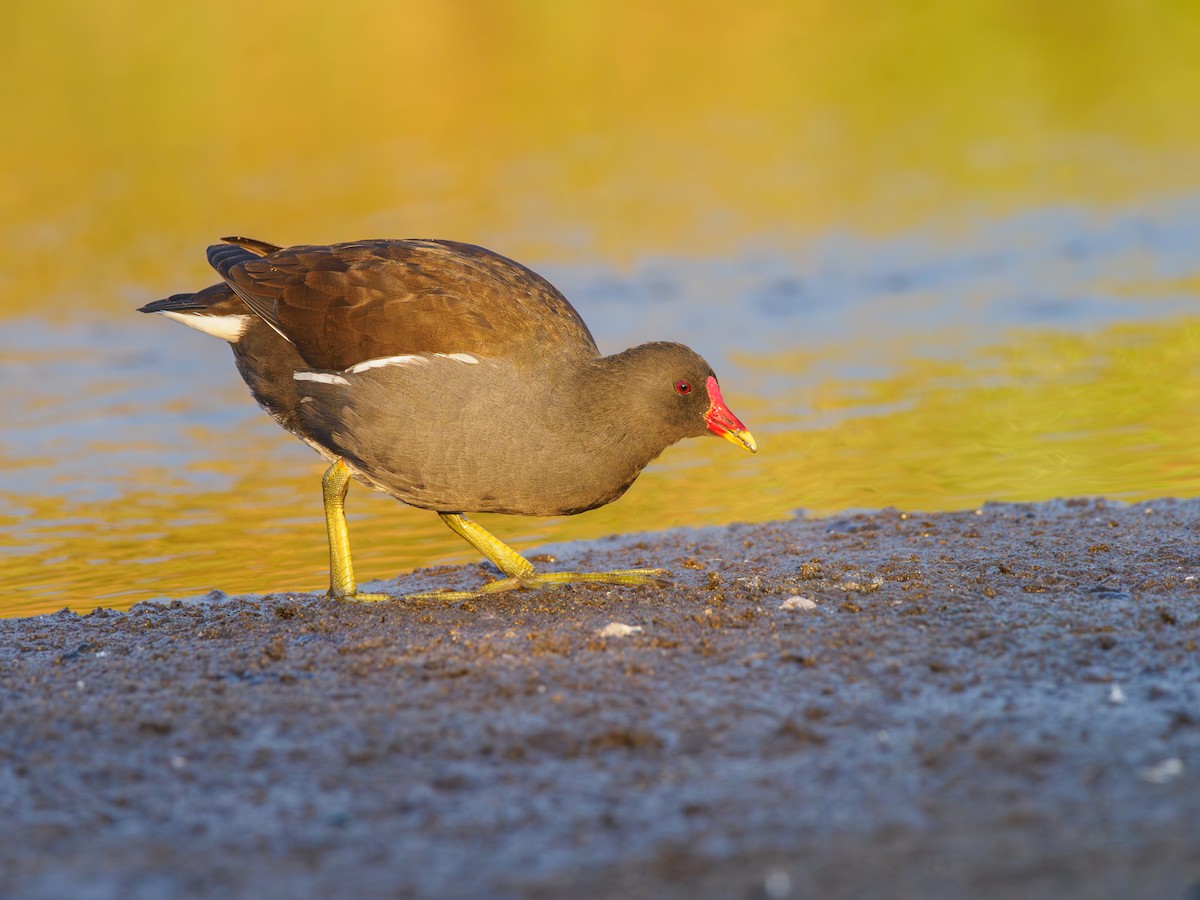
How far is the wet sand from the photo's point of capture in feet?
9.96

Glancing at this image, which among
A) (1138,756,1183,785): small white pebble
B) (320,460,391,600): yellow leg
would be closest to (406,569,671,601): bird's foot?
(320,460,391,600): yellow leg

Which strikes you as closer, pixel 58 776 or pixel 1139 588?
pixel 58 776

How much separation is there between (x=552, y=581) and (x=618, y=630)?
1.09 m

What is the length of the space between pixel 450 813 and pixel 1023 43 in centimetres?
1768

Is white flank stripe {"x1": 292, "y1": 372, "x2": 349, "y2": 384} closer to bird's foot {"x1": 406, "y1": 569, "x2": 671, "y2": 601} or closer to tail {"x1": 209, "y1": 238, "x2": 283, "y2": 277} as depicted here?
tail {"x1": 209, "y1": 238, "x2": 283, "y2": 277}

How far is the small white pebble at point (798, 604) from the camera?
4742mm

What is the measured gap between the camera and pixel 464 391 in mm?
5258

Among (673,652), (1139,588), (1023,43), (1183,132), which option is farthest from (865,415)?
(1023,43)

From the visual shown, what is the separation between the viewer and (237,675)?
4332mm

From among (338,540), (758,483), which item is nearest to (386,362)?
(338,540)

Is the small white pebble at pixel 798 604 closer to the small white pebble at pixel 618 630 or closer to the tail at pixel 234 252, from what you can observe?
the small white pebble at pixel 618 630

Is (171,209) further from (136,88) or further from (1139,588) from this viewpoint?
(1139,588)

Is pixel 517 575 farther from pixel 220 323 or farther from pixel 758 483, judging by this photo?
pixel 758 483

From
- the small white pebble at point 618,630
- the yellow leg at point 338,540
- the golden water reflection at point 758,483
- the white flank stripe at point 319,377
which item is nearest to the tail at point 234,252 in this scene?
the white flank stripe at point 319,377
